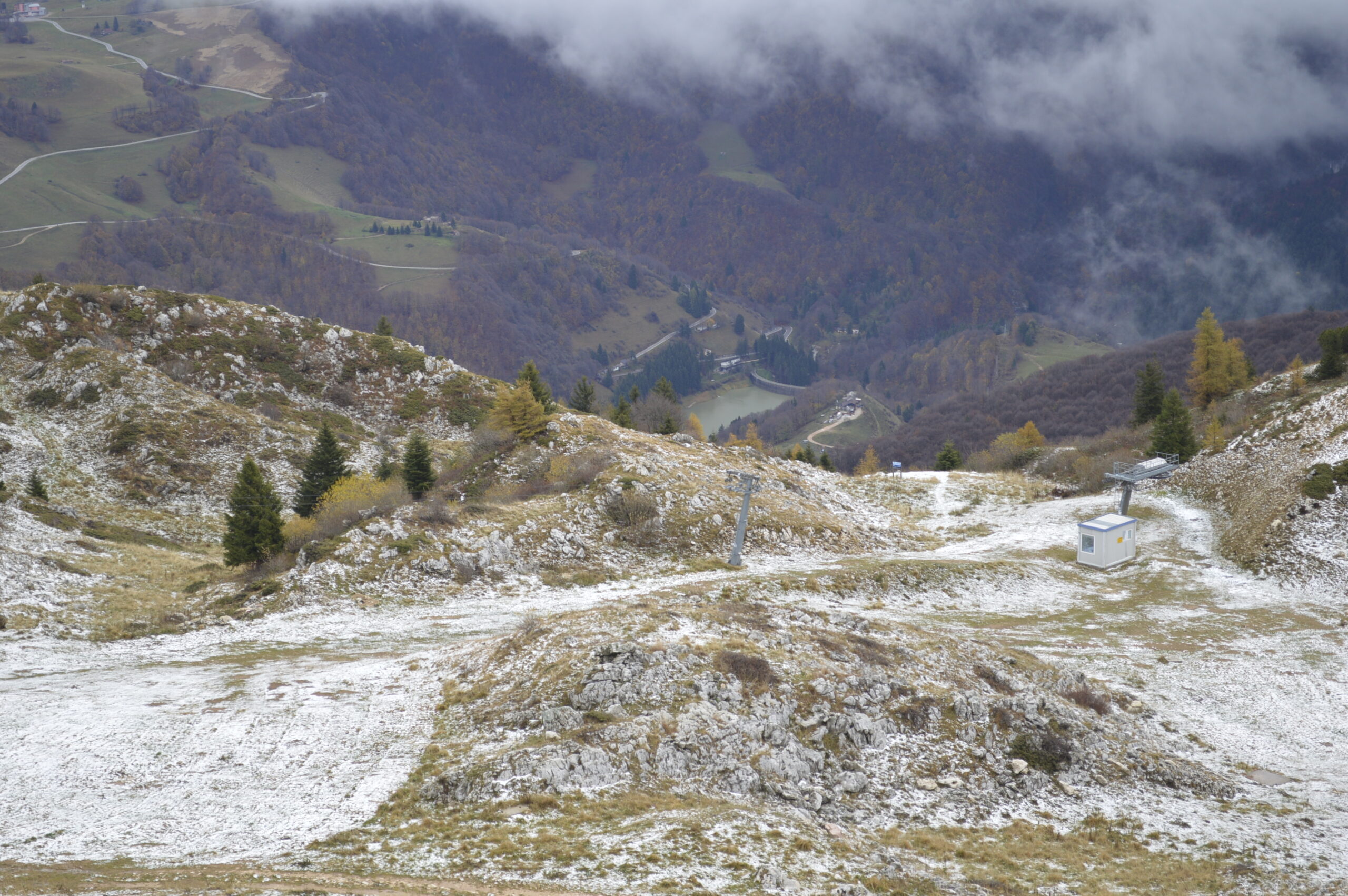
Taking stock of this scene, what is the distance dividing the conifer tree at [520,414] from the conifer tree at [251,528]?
771 inches

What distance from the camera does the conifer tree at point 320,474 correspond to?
4775cm

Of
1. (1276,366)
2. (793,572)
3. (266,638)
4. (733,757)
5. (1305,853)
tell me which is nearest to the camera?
(1305,853)

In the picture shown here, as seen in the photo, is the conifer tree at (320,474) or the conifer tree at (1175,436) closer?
the conifer tree at (320,474)

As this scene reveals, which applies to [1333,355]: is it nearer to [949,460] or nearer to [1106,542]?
[1106,542]

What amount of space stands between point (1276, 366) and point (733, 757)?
228500 mm

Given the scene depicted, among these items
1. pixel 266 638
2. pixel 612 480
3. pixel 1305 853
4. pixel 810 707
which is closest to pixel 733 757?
pixel 810 707

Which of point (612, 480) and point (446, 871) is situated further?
point (612, 480)

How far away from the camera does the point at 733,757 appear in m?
22.3

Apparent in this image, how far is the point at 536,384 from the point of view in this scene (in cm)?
6894

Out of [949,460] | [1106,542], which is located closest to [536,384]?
[1106,542]

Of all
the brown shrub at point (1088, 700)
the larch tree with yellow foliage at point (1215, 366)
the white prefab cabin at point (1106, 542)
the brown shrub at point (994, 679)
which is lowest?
the brown shrub at point (1088, 700)

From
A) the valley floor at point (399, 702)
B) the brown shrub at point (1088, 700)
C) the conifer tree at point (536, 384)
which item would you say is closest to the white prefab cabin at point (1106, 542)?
the valley floor at point (399, 702)

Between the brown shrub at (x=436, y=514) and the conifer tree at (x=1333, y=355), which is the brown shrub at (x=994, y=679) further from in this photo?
the conifer tree at (x=1333, y=355)

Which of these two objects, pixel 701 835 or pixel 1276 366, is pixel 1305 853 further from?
pixel 1276 366
